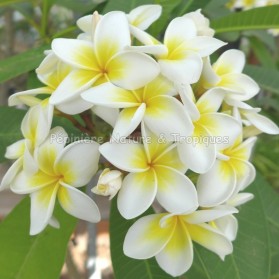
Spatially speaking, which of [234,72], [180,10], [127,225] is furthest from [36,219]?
[180,10]

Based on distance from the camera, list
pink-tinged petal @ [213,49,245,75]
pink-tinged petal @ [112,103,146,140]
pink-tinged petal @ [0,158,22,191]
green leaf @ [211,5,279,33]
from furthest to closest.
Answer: green leaf @ [211,5,279,33]
pink-tinged petal @ [213,49,245,75]
pink-tinged petal @ [0,158,22,191]
pink-tinged petal @ [112,103,146,140]

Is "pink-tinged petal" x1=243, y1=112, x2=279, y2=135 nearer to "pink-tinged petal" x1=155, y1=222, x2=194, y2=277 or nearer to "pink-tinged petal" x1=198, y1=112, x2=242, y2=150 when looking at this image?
"pink-tinged petal" x1=198, y1=112, x2=242, y2=150

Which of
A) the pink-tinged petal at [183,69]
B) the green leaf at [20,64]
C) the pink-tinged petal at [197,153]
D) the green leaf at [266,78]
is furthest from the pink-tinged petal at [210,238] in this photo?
the green leaf at [266,78]

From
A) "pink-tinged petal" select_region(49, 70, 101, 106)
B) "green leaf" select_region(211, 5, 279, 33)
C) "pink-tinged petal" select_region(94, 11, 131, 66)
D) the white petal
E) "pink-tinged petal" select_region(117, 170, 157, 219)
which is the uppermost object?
"pink-tinged petal" select_region(94, 11, 131, 66)

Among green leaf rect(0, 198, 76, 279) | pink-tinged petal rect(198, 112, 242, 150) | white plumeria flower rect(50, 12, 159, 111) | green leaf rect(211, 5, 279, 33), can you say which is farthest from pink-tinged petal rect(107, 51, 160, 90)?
green leaf rect(211, 5, 279, 33)

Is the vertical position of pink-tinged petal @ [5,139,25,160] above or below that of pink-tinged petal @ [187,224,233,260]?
above
